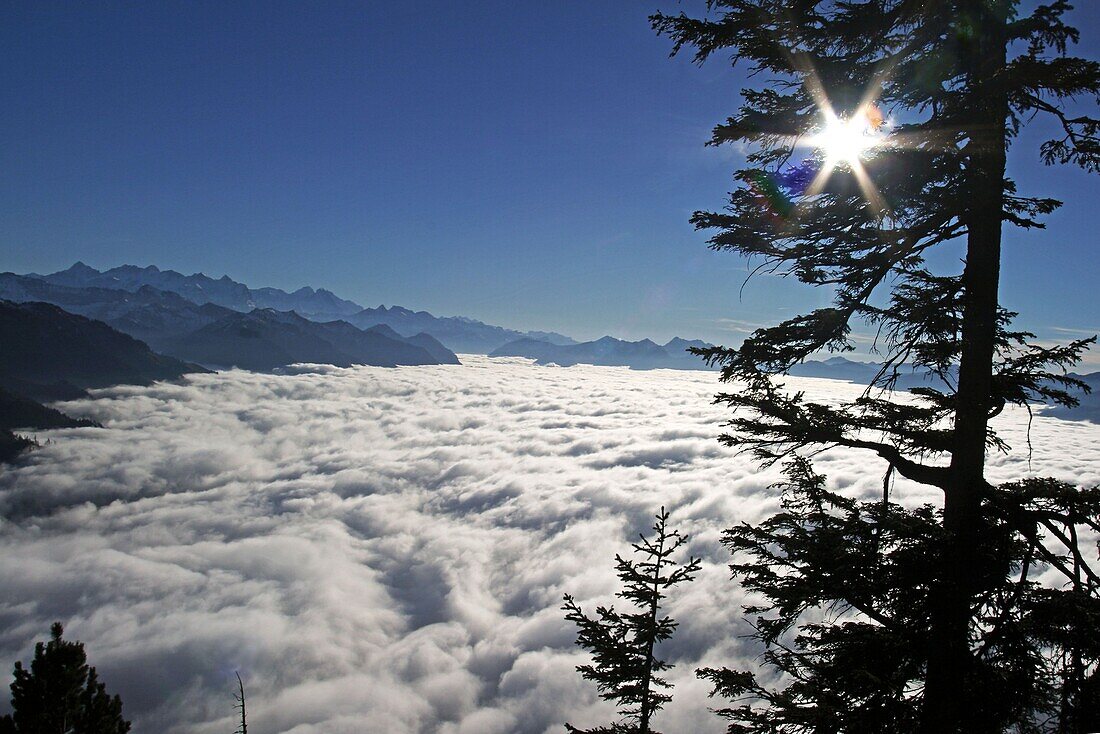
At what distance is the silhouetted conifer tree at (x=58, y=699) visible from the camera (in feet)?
89.3

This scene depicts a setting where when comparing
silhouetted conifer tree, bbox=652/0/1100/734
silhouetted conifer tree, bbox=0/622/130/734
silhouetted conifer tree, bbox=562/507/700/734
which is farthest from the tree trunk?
silhouetted conifer tree, bbox=0/622/130/734

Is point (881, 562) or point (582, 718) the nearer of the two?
point (881, 562)

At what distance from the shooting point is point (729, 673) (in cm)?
675

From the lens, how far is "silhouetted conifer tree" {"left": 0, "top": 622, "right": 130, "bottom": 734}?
27219 mm

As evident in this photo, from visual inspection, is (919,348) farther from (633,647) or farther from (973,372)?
(633,647)

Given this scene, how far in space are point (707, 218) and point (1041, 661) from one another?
6114mm

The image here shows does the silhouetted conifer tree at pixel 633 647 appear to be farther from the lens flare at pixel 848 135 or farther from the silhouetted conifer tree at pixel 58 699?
the silhouetted conifer tree at pixel 58 699

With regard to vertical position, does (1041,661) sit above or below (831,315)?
below

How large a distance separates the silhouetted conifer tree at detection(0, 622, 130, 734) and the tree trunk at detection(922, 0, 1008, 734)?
39332mm

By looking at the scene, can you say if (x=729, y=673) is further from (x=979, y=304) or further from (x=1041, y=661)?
(x=979, y=304)

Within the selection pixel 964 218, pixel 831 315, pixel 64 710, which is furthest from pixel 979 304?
pixel 64 710

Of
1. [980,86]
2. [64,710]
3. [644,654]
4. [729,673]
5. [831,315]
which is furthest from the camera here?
[64,710]

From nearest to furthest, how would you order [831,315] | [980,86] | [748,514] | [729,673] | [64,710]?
[980,86] → [831,315] → [729,673] → [64,710] → [748,514]

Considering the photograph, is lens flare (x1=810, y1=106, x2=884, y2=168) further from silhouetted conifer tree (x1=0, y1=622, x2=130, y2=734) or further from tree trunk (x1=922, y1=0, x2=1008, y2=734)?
silhouetted conifer tree (x1=0, y1=622, x2=130, y2=734)
